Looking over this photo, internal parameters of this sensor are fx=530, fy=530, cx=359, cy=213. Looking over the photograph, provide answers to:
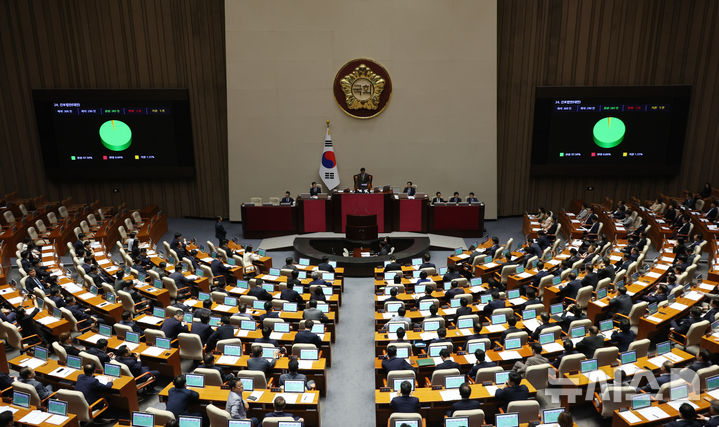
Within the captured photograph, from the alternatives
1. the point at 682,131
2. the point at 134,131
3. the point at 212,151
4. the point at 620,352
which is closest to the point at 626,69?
the point at 682,131

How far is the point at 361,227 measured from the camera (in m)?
17.4

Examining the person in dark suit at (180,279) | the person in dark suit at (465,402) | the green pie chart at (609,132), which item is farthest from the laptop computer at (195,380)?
the green pie chart at (609,132)

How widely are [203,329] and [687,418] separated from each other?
25.1 ft

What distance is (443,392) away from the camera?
7918mm

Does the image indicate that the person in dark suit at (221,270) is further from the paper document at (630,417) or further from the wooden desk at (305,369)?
the paper document at (630,417)

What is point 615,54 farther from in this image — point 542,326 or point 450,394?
point 450,394

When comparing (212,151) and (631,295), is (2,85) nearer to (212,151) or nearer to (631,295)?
(212,151)

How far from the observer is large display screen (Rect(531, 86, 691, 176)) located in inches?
776

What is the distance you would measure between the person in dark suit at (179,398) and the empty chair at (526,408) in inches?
175

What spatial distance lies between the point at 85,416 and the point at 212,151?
47.8 ft

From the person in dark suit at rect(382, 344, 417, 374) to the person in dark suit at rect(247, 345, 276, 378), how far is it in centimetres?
185

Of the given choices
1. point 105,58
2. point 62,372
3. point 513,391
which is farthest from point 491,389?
point 105,58

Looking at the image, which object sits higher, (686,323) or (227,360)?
(686,323)

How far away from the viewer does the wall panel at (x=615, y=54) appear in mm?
19562
